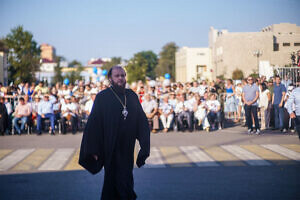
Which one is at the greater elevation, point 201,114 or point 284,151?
point 201,114

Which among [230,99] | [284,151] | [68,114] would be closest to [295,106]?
[284,151]

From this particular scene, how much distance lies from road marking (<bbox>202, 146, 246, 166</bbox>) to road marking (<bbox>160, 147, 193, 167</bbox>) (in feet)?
2.55

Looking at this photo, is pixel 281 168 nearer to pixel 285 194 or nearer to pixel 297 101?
pixel 297 101

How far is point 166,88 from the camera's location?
21.8 metres

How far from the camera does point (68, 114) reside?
18.2 m

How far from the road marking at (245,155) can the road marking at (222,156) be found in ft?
0.62

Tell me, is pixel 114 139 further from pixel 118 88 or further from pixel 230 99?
pixel 230 99

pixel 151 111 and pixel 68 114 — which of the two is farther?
pixel 151 111

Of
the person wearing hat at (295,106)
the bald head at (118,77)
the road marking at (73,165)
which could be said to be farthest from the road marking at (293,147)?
the bald head at (118,77)

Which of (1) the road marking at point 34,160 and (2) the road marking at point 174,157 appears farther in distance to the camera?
(2) the road marking at point 174,157

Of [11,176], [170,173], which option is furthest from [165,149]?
[11,176]

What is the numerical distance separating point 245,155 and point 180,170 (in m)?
2.76

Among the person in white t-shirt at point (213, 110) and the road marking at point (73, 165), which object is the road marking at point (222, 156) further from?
the person in white t-shirt at point (213, 110)

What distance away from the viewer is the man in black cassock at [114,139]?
5.64m
